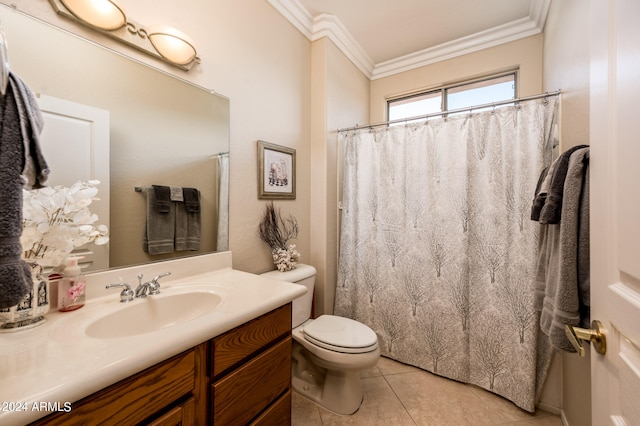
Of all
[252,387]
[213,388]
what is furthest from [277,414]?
[213,388]

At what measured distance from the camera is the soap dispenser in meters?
0.85

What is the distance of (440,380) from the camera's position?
1812 millimetres

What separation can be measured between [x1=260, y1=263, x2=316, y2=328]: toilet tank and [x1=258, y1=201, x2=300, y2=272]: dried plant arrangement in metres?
0.06

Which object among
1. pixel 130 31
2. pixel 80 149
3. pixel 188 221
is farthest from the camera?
pixel 188 221

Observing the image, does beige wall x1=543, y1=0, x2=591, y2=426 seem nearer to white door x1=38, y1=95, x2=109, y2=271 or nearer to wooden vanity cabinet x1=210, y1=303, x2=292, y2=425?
wooden vanity cabinet x1=210, y1=303, x2=292, y2=425

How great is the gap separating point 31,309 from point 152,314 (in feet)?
1.07

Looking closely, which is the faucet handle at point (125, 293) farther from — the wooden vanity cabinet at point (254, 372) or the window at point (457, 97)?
the window at point (457, 97)

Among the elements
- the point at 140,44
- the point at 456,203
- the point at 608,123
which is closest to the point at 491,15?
the point at 456,203

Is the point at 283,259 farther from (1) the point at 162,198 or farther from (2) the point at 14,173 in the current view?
(2) the point at 14,173

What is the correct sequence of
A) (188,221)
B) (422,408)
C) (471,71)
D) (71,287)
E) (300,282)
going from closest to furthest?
(71,287) → (188,221) → (422,408) → (300,282) → (471,71)

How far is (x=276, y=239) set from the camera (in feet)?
5.78

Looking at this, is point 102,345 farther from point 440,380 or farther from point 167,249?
point 440,380

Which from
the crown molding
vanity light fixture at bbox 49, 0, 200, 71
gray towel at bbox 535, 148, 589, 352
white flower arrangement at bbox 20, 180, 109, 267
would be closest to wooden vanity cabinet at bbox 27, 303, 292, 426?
white flower arrangement at bbox 20, 180, 109, 267

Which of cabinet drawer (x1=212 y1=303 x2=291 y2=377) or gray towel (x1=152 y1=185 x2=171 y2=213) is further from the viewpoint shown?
gray towel (x1=152 y1=185 x2=171 y2=213)
